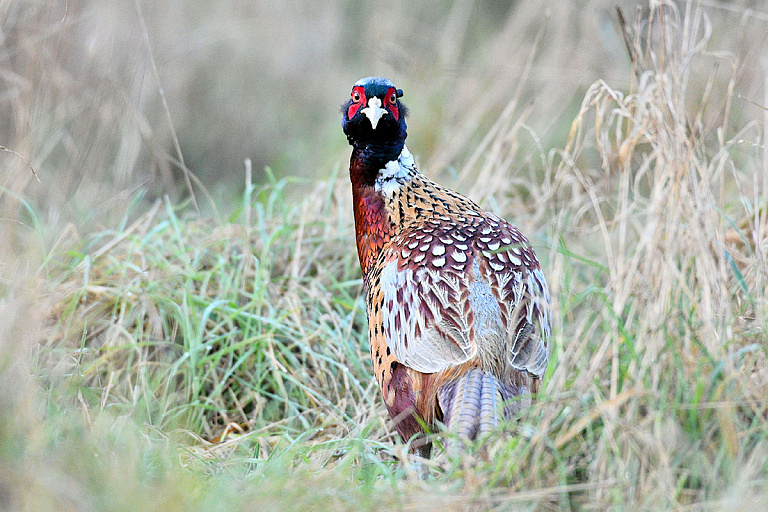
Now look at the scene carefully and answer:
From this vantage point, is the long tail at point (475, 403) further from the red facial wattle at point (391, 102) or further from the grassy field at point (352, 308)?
the red facial wattle at point (391, 102)

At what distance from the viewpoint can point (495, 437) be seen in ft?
7.49

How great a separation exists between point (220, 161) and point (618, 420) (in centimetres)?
553

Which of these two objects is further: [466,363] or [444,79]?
[444,79]

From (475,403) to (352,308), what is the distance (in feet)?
4.70

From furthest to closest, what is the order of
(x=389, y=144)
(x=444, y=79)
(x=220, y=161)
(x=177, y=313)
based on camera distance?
(x=220, y=161), (x=444, y=79), (x=177, y=313), (x=389, y=144)

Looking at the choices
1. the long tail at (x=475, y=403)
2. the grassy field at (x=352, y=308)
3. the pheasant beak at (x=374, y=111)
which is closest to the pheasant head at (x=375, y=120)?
the pheasant beak at (x=374, y=111)

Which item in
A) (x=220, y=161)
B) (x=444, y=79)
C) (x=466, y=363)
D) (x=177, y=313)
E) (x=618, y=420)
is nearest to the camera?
(x=618, y=420)

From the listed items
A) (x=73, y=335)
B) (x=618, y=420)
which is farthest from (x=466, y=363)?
(x=73, y=335)

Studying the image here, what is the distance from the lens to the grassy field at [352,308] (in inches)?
81.8

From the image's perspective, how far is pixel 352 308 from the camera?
379 cm

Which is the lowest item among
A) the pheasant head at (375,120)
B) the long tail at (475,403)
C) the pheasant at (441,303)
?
the long tail at (475,403)

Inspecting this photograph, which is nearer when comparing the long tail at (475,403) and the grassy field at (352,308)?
the grassy field at (352,308)

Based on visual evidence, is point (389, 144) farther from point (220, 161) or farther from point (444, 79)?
point (220, 161)

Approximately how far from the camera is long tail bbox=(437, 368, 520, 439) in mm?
2379
